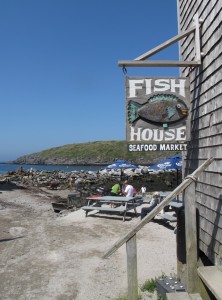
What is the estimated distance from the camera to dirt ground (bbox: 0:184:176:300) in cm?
748

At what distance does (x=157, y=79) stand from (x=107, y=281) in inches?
173

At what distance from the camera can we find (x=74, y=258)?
948 cm

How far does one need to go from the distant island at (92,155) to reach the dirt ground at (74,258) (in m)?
92.6

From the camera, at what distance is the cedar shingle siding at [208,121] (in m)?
5.66

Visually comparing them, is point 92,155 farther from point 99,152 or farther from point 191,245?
point 191,245

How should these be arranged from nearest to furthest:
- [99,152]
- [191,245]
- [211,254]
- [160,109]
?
[191,245] < [211,254] < [160,109] < [99,152]

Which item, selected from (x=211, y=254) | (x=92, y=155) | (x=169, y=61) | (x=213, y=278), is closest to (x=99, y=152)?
(x=92, y=155)

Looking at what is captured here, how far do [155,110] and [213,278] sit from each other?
3.07m

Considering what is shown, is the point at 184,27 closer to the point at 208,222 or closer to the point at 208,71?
the point at 208,71

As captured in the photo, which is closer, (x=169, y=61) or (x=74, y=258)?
(x=169, y=61)

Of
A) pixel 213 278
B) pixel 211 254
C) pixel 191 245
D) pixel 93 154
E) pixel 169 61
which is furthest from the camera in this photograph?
pixel 93 154

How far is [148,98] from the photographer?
6.60 metres

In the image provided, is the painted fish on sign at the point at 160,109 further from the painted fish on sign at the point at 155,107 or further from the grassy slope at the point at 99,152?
the grassy slope at the point at 99,152

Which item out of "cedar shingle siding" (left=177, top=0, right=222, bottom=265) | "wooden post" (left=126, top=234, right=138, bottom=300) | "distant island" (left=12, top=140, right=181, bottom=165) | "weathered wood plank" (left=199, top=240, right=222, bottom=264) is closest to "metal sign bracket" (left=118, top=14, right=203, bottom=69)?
"cedar shingle siding" (left=177, top=0, right=222, bottom=265)
